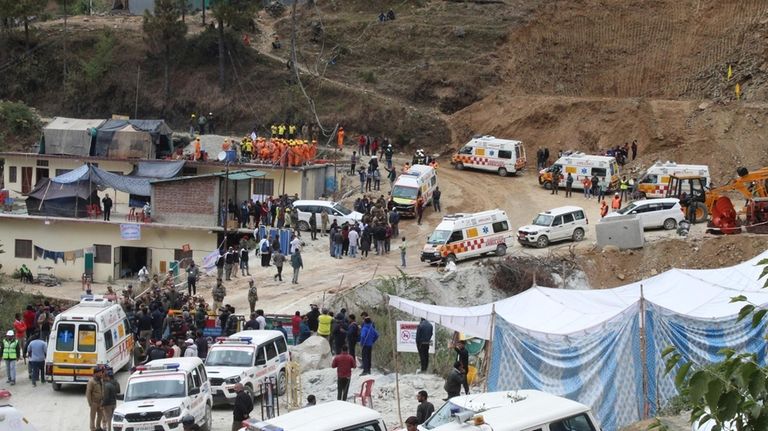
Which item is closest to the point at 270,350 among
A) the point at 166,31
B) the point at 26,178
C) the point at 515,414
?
the point at 515,414

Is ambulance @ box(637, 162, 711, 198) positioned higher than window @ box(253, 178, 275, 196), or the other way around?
ambulance @ box(637, 162, 711, 198)

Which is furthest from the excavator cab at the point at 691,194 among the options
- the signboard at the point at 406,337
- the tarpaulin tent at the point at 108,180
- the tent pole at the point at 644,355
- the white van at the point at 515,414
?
the white van at the point at 515,414

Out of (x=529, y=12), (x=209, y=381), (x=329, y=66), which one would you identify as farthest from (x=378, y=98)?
(x=209, y=381)

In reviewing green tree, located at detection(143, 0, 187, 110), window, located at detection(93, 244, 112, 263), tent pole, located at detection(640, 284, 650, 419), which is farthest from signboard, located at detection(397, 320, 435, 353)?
green tree, located at detection(143, 0, 187, 110)

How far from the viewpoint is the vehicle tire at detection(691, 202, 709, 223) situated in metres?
44.5

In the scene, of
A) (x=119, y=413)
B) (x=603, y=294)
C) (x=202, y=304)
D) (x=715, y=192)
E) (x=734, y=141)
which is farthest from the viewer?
(x=734, y=141)

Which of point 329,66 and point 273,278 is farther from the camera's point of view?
point 329,66

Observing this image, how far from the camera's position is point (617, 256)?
41.9m

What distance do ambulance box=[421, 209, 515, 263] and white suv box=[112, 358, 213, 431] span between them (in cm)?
1894

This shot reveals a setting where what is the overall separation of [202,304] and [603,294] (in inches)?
500

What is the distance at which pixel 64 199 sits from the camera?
168 ft

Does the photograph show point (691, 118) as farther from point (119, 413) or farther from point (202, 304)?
point (119, 413)

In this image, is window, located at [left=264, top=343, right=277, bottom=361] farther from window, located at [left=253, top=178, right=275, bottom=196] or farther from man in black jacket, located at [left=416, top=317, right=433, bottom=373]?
window, located at [left=253, top=178, right=275, bottom=196]

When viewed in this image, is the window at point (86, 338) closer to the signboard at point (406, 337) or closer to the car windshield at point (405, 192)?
the signboard at point (406, 337)
